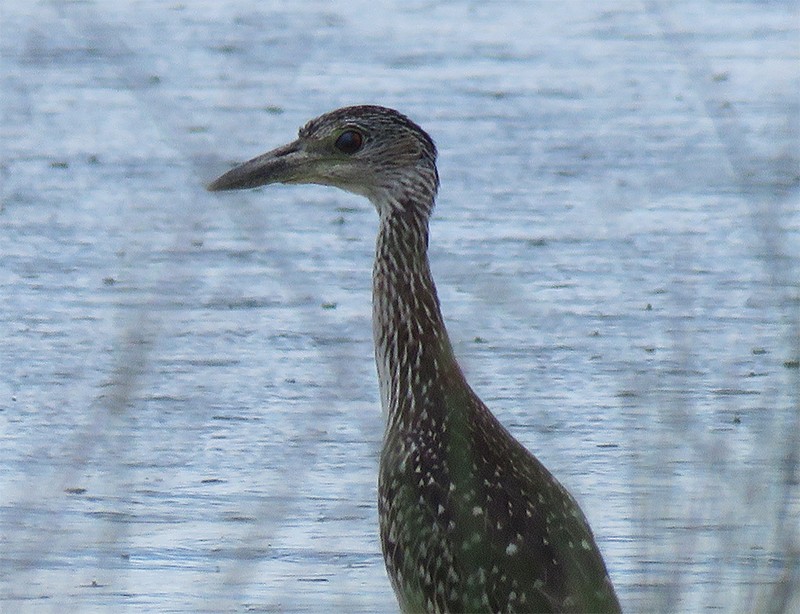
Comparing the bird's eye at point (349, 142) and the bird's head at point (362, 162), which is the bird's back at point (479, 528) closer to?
the bird's head at point (362, 162)

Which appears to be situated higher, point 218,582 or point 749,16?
point 218,582

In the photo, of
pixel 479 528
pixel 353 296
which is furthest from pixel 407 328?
pixel 353 296

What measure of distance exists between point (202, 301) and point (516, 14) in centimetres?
687

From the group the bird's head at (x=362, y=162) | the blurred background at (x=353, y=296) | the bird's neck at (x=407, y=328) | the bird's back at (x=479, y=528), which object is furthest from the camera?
the bird's head at (x=362, y=162)

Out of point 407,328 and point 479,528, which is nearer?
point 479,528

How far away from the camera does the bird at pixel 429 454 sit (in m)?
5.65

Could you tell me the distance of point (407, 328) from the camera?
6.65 metres

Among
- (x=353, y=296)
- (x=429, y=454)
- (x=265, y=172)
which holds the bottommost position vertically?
(x=353, y=296)

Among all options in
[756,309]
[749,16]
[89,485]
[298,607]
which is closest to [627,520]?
[298,607]

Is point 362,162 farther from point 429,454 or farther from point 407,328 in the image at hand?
point 429,454

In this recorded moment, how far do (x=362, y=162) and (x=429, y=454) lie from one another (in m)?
1.27

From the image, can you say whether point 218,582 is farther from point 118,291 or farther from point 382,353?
point 118,291

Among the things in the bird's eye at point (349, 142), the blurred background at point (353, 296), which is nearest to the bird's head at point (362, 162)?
the bird's eye at point (349, 142)

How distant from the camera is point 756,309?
971cm
